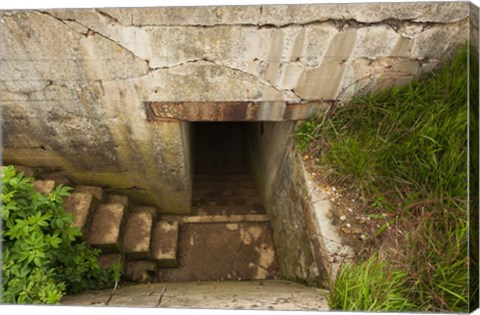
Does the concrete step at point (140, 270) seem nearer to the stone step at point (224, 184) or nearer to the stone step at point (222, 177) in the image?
the stone step at point (224, 184)

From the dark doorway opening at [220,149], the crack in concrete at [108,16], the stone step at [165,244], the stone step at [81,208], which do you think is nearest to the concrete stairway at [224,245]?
the stone step at [165,244]

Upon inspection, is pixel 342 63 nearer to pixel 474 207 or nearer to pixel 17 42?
pixel 474 207

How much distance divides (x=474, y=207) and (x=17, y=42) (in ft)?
7.57

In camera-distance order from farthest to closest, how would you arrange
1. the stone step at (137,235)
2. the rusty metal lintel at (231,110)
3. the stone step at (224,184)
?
the stone step at (224,184) → the stone step at (137,235) → the rusty metal lintel at (231,110)

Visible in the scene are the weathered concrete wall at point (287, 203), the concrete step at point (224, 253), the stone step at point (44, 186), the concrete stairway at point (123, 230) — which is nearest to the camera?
the weathered concrete wall at point (287, 203)

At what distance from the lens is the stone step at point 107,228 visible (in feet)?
8.79

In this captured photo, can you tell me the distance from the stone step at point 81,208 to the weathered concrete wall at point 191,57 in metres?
0.54

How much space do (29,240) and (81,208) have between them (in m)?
0.79

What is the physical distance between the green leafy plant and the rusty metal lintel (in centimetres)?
73

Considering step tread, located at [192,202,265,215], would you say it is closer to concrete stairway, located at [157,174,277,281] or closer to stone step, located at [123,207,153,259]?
concrete stairway, located at [157,174,277,281]

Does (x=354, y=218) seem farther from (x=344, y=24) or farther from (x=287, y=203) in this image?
(x=344, y=24)

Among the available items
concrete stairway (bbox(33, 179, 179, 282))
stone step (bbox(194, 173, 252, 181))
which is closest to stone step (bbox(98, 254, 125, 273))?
concrete stairway (bbox(33, 179, 179, 282))

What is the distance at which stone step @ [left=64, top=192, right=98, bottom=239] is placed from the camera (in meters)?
2.55

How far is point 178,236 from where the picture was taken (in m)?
3.29
